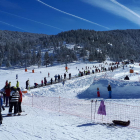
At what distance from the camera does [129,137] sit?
221 inches

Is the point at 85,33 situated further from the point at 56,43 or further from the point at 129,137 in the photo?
the point at 129,137

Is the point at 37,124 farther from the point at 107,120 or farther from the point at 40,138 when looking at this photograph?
the point at 107,120

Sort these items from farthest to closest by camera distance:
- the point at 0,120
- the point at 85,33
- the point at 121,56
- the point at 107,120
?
1. the point at 85,33
2. the point at 121,56
3. the point at 107,120
4. the point at 0,120

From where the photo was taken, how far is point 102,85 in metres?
17.6

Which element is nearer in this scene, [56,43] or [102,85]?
[102,85]

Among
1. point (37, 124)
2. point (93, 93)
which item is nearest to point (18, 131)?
point (37, 124)

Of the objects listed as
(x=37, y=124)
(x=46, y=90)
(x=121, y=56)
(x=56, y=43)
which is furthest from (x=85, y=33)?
(x=37, y=124)

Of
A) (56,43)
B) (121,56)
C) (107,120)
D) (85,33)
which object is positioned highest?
(85,33)

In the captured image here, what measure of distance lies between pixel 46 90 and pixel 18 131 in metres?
13.1

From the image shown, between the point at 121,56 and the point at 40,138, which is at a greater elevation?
the point at 121,56

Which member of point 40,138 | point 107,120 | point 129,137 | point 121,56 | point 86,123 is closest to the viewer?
point 40,138

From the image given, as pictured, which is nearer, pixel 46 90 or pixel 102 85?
pixel 102 85

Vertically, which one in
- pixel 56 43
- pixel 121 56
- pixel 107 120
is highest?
pixel 56 43

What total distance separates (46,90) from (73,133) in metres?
13.4
